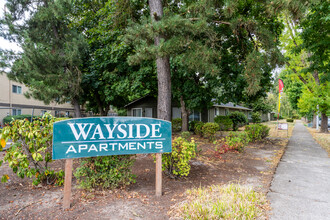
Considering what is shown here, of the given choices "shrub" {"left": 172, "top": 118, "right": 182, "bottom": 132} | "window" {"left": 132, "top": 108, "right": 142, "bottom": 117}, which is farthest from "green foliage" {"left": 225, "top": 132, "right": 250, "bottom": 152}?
"window" {"left": 132, "top": 108, "right": 142, "bottom": 117}

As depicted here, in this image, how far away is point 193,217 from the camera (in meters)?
2.62

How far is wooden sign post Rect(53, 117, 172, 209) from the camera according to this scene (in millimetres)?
3045

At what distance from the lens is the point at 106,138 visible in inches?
130

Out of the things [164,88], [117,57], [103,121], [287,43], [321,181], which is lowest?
[321,181]

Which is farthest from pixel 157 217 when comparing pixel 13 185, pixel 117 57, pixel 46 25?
pixel 46 25

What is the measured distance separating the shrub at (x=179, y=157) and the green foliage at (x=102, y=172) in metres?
0.89

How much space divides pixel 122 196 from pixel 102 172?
539 millimetres

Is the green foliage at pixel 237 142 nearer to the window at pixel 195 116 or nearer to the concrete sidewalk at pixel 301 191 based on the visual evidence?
the concrete sidewalk at pixel 301 191

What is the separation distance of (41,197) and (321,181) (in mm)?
5650

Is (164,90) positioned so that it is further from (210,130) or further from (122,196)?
(210,130)

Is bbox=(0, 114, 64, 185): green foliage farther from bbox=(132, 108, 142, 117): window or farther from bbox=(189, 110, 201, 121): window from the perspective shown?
bbox=(132, 108, 142, 117): window

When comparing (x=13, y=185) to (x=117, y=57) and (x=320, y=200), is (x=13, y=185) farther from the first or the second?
(x=117, y=57)

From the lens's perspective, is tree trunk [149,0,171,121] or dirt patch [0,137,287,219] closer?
dirt patch [0,137,287,219]

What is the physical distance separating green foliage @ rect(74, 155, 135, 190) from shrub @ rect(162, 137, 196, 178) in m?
0.89
